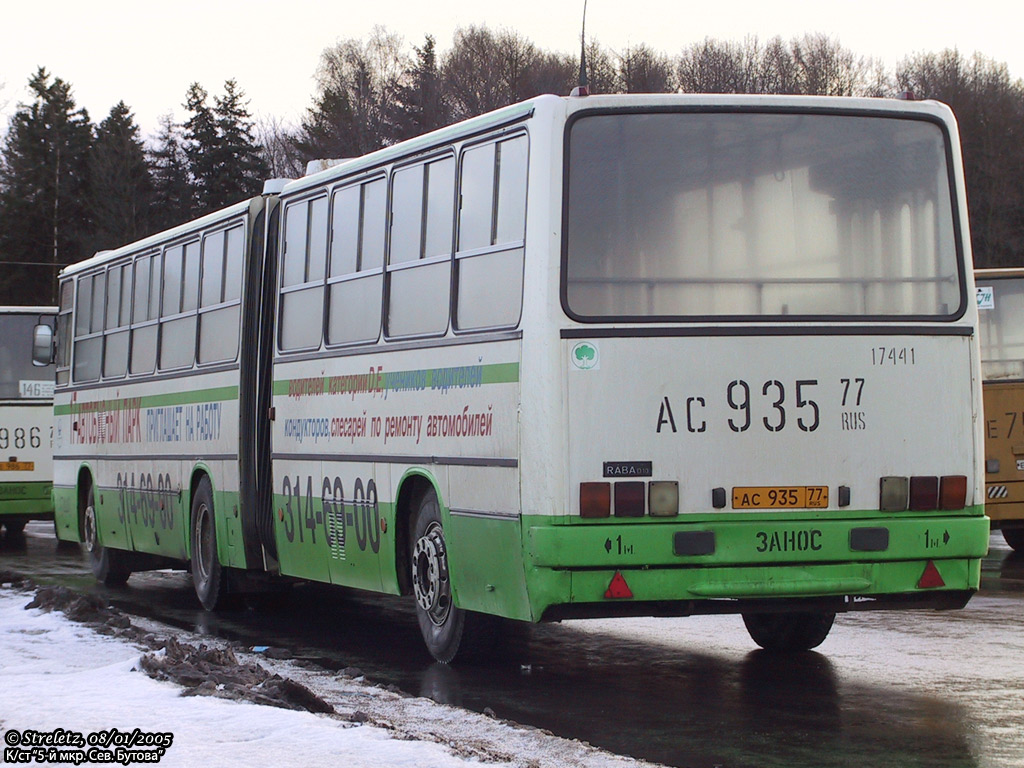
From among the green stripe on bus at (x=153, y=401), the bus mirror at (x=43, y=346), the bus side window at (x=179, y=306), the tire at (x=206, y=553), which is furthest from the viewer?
the bus mirror at (x=43, y=346)

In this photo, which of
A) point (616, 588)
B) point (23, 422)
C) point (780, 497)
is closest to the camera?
point (616, 588)

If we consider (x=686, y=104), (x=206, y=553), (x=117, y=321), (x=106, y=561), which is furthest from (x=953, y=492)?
(x=106, y=561)

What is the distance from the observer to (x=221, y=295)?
14.4 m

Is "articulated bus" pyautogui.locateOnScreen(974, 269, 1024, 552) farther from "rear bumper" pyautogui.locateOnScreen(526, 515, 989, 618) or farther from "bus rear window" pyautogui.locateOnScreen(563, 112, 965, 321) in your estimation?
"rear bumper" pyautogui.locateOnScreen(526, 515, 989, 618)

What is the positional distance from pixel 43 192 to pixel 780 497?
7712 centimetres

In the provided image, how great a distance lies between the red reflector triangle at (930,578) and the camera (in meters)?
9.24

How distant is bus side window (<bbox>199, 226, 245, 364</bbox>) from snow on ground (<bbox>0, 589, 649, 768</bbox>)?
15.9ft

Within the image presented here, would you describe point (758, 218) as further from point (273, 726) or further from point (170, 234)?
point (170, 234)

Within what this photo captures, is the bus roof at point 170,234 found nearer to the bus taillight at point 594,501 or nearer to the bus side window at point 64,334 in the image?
the bus side window at point 64,334

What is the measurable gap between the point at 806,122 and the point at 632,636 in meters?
3.98

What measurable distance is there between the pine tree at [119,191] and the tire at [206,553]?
220ft

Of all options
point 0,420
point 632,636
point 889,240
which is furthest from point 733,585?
point 0,420

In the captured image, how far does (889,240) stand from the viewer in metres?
9.55

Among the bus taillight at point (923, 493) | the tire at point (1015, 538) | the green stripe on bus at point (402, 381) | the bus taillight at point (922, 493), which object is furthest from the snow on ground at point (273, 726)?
the tire at point (1015, 538)
